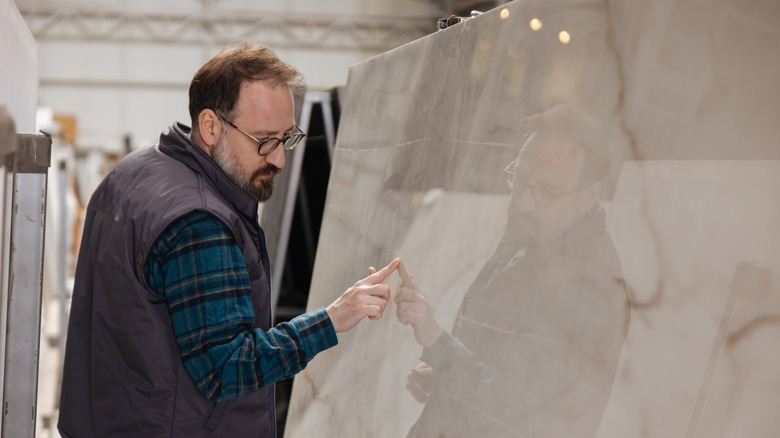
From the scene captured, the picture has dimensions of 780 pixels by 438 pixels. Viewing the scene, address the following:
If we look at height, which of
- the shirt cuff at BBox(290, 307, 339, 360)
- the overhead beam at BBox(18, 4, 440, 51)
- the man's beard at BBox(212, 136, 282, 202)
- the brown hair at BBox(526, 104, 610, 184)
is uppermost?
the overhead beam at BBox(18, 4, 440, 51)

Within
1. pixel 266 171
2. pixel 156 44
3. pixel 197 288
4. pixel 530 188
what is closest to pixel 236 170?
pixel 266 171

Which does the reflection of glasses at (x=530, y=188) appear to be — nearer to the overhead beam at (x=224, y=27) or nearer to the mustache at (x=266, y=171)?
the mustache at (x=266, y=171)

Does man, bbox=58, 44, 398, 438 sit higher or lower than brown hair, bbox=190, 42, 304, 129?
lower

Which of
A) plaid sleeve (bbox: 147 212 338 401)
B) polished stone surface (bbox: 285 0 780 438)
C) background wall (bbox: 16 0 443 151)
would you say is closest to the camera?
polished stone surface (bbox: 285 0 780 438)

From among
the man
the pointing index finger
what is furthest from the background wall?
the pointing index finger

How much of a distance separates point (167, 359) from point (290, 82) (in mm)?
599

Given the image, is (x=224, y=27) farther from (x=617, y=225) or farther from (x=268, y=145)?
(x=617, y=225)

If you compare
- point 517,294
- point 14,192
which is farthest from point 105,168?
point 517,294

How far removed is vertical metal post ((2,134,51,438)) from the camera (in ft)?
4.91

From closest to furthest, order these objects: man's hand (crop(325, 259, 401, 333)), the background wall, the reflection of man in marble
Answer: the reflection of man in marble < man's hand (crop(325, 259, 401, 333)) < the background wall

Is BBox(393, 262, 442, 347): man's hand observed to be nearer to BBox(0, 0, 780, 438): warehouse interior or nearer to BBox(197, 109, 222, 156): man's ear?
BBox(0, 0, 780, 438): warehouse interior

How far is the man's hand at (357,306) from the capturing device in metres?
1.41

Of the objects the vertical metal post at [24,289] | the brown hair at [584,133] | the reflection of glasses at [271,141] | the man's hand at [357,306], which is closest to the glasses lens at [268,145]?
the reflection of glasses at [271,141]

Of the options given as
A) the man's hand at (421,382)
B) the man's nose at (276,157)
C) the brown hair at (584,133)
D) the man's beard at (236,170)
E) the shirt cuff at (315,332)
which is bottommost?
the man's hand at (421,382)
